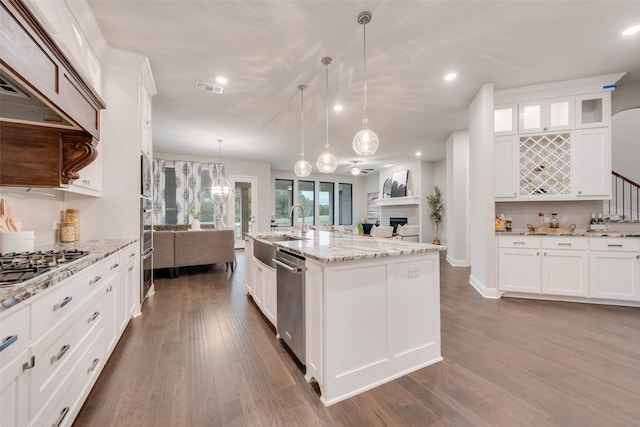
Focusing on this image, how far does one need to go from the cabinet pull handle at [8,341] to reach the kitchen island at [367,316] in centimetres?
128

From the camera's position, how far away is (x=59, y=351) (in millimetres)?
1214

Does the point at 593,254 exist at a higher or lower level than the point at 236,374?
higher

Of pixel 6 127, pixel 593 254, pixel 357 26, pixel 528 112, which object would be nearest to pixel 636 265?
pixel 593 254

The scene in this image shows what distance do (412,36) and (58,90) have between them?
110 inches

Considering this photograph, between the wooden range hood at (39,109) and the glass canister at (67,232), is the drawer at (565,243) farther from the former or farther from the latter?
the glass canister at (67,232)

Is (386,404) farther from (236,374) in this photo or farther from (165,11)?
(165,11)

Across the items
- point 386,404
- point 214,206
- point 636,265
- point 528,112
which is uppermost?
point 528,112

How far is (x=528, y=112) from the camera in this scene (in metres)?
3.69

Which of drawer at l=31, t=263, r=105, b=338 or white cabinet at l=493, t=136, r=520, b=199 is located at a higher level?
white cabinet at l=493, t=136, r=520, b=199

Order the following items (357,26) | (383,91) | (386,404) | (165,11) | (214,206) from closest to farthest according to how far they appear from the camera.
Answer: (386,404)
(165,11)
(357,26)
(383,91)
(214,206)

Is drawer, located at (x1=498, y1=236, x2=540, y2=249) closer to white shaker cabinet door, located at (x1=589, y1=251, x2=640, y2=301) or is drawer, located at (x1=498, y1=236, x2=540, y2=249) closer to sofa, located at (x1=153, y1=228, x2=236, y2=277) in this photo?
white shaker cabinet door, located at (x1=589, y1=251, x2=640, y2=301)

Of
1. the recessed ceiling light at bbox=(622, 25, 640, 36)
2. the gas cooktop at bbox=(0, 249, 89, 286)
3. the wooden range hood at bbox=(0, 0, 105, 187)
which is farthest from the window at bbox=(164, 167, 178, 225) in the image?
the recessed ceiling light at bbox=(622, 25, 640, 36)

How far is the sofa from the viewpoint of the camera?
449 cm

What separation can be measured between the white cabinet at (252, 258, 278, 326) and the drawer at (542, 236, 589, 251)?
136 inches
